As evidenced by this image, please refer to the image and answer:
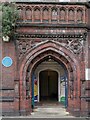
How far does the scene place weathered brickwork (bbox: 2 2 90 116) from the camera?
11742 millimetres

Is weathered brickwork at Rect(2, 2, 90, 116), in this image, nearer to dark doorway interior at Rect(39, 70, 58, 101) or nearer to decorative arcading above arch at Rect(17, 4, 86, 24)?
decorative arcading above arch at Rect(17, 4, 86, 24)

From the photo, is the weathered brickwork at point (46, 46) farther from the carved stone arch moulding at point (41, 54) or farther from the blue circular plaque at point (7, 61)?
the blue circular plaque at point (7, 61)

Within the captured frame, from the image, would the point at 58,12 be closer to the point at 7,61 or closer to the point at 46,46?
the point at 46,46

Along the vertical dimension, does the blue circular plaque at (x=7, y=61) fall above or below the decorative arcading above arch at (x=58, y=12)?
below

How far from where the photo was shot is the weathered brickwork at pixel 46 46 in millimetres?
11742

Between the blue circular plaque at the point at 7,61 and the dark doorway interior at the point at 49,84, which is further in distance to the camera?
the dark doorway interior at the point at 49,84

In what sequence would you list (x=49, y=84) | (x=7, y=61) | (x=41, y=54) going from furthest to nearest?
1. (x=49, y=84)
2. (x=41, y=54)
3. (x=7, y=61)

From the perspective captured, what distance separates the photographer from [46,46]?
38.9ft

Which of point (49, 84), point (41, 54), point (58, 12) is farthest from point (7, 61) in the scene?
point (49, 84)

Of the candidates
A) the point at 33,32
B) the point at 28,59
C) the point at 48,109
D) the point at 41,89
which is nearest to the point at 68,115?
the point at 48,109

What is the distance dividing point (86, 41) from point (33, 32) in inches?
89.1

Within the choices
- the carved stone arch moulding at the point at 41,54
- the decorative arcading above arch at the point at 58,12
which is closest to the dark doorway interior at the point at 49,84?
the carved stone arch moulding at the point at 41,54

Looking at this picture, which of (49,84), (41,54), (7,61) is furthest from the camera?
(49,84)

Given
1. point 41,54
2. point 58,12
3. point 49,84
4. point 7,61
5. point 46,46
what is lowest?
point 49,84
